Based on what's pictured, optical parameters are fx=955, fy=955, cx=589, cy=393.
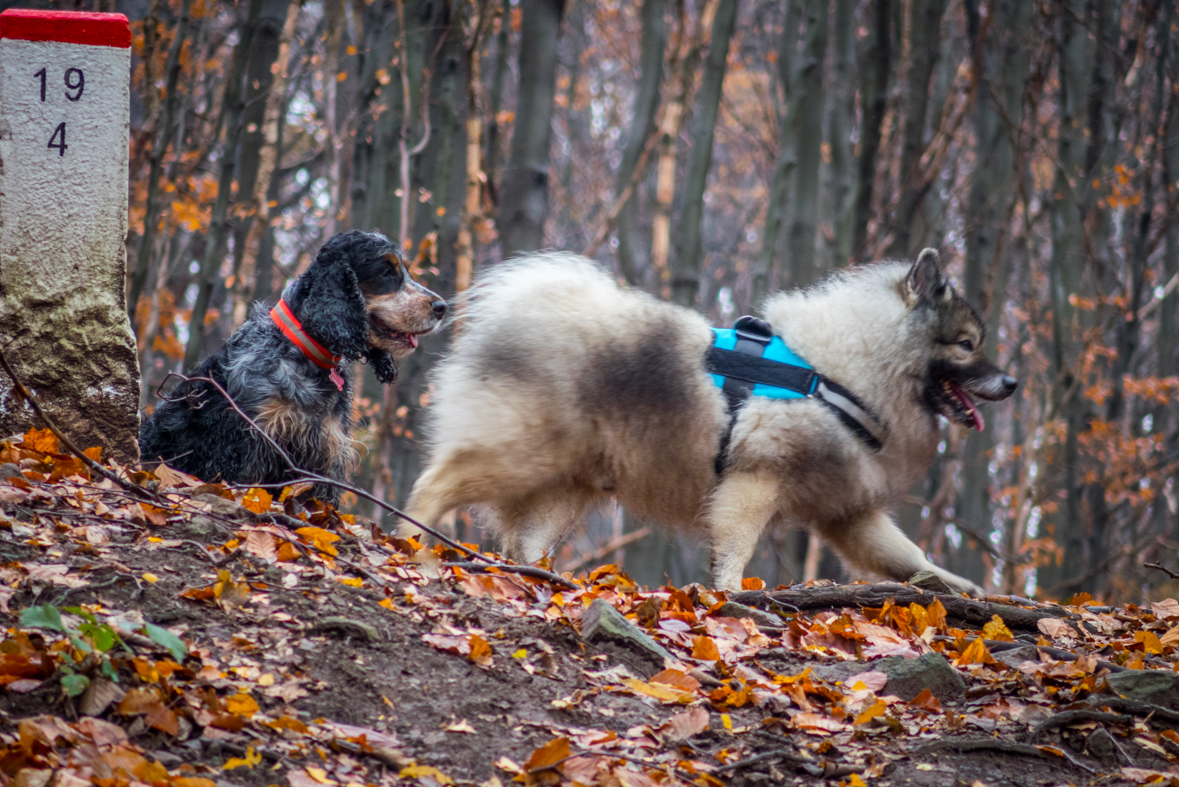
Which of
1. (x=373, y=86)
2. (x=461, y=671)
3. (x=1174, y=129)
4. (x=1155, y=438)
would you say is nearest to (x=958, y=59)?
(x=1174, y=129)

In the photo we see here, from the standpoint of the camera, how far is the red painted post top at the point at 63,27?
4500mm

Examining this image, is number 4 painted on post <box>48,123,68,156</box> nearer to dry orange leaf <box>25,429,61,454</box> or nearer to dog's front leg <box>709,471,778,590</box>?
dry orange leaf <box>25,429,61,454</box>

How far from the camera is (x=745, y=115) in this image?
1086 inches

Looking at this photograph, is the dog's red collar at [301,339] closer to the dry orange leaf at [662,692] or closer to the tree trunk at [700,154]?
the dry orange leaf at [662,692]

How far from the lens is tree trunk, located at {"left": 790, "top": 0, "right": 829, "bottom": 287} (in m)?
10.6

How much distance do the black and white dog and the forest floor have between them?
60 cm

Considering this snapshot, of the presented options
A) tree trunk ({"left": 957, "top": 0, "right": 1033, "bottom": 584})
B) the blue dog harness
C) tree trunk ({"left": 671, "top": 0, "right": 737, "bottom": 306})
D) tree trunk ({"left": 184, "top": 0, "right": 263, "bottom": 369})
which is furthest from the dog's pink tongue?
tree trunk ({"left": 184, "top": 0, "right": 263, "bottom": 369})

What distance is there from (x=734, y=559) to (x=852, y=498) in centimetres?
90

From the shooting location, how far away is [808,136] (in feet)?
34.9

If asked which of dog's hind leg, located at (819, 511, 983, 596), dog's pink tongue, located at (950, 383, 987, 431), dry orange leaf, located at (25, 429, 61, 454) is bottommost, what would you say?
dog's hind leg, located at (819, 511, 983, 596)

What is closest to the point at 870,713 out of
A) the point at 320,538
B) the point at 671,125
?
the point at 320,538

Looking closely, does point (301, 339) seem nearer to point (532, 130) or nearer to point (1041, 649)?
point (532, 130)

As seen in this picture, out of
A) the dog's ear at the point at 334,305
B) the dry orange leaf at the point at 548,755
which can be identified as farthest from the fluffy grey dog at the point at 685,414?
the dry orange leaf at the point at 548,755

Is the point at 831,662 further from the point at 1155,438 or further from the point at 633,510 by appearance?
the point at 1155,438
